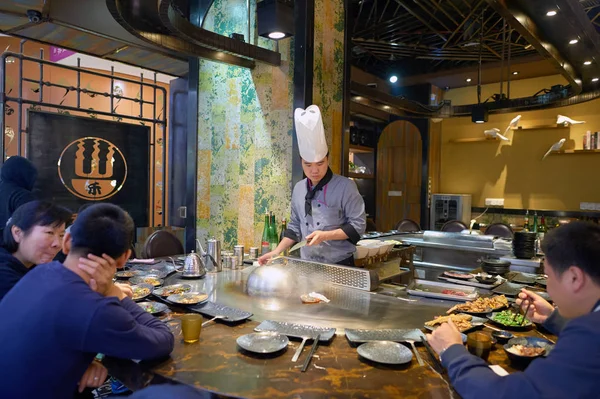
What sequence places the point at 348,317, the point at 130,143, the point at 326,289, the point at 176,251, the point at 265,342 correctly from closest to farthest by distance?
the point at 265,342, the point at 348,317, the point at 326,289, the point at 176,251, the point at 130,143

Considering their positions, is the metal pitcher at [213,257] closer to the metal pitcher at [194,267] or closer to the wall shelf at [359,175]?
the metal pitcher at [194,267]

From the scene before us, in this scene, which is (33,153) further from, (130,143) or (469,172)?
(469,172)

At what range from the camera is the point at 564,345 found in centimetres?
103

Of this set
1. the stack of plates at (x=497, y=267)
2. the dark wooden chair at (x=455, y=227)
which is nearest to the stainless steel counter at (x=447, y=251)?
the dark wooden chair at (x=455, y=227)

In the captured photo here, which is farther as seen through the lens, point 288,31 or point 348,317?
point 288,31

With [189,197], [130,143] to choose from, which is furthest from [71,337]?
[130,143]

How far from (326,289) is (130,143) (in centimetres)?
417

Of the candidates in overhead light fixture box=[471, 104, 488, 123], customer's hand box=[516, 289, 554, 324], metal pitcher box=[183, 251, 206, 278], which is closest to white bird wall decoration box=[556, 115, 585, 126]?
overhead light fixture box=[471, 104, 488, 123]

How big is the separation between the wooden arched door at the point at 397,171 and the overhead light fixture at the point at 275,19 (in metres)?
5.03

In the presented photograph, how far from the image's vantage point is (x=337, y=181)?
2.97 m

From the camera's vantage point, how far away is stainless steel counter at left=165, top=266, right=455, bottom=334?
1813mm

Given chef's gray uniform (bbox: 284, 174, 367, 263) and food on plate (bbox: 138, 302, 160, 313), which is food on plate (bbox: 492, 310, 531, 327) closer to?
chef's gray uniform (bbox: 284, 174, 367, 263)

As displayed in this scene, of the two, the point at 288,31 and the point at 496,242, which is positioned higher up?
the point at 288,31

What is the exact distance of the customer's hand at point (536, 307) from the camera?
Result: 5.53ft
